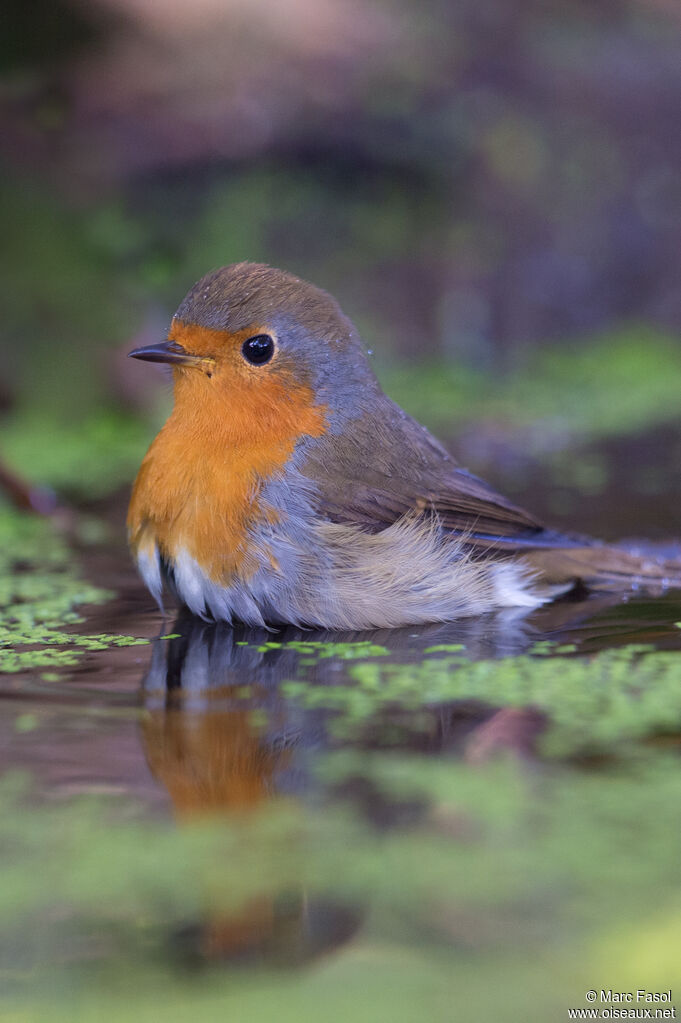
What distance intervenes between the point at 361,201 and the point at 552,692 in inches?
245

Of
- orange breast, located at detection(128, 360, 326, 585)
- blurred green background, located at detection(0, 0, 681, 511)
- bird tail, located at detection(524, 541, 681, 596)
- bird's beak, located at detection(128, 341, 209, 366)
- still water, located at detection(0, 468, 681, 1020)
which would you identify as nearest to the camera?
still water, located at detection(0, 468, 681, 1020)

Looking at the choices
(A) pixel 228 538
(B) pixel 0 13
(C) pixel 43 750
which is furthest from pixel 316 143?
(C) pixel 43 750

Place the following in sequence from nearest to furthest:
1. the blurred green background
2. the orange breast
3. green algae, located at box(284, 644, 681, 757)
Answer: green algae, located at box(284, 644, 681, 757) → the orange breast → the blurred green background

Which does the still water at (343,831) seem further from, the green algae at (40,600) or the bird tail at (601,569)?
the bird tail at (601,569)

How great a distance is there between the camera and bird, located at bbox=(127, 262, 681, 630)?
11.1 ft

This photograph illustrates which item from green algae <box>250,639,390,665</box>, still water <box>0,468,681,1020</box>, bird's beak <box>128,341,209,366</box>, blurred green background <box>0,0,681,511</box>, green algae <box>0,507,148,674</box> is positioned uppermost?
blurred green background <box>0,0,681,511</box>

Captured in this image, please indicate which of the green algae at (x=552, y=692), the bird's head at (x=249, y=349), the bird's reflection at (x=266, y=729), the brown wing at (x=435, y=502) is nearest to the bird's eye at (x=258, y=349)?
the bird's head at (x=249, y=349)

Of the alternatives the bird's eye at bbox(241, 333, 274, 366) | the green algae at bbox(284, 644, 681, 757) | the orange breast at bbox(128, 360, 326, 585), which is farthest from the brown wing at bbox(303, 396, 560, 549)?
the green algae at bbox(284, 644, 681, 757)

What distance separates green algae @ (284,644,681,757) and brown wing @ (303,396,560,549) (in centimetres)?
60

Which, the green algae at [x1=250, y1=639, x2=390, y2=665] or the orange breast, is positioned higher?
the orange breast

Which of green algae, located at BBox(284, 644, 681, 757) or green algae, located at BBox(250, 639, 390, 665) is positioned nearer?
green algae, located at BBox(284, 644, 681, 757)

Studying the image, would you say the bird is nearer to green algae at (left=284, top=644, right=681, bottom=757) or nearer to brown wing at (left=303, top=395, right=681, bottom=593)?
brown wing at (left=303, top=395, right=681, bottom=593)

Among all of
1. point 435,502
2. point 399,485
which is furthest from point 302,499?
point 435,502

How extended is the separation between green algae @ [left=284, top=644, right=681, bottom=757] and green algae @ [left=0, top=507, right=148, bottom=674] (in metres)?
0.69
